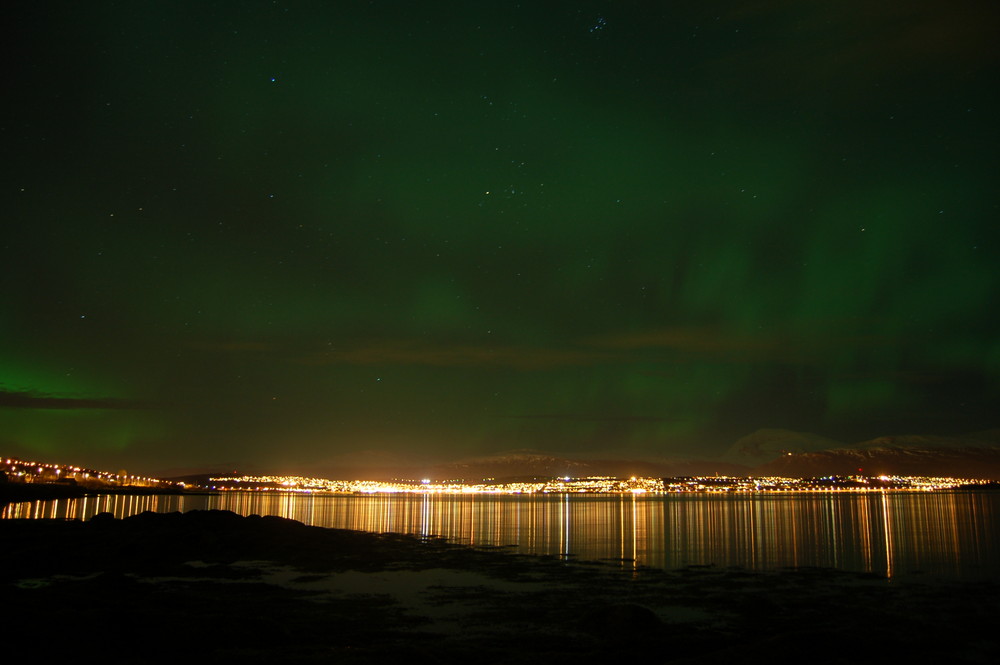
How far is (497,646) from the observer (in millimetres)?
19031

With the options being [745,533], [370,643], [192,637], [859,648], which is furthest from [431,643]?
[745,533]

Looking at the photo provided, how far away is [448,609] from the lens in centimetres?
2545

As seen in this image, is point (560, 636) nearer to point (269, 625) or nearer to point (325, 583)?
point (269, 625)

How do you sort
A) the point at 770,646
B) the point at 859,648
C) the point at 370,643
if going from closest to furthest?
1. the point at 770,646
2. the point at 859,648
3. the point at 370,643

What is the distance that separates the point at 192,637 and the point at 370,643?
434cm

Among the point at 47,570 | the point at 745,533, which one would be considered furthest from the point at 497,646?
the point at 745,533

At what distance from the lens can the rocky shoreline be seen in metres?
17.4

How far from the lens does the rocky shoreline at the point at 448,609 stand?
17.4 meters

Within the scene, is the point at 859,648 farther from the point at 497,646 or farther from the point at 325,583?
the point at 325,583

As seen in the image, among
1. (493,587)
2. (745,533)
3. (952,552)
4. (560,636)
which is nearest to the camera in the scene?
(560,636)

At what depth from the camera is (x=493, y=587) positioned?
1220 inches

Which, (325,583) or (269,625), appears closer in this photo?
(269,625)

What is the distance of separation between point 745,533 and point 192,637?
182ft

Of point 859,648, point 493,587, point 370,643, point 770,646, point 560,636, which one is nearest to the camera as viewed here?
point 770,646
